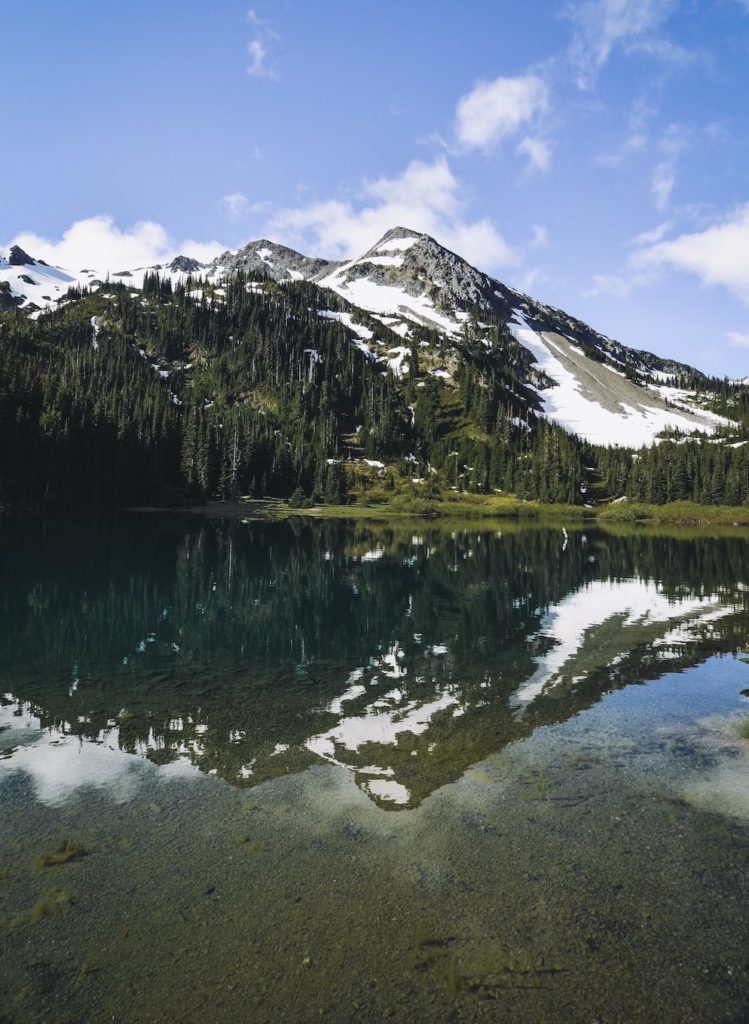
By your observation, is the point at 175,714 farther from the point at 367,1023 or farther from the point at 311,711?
the point at 367,1023

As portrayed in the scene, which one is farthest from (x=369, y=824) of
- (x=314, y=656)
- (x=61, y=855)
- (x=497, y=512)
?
(x=497, y=512)

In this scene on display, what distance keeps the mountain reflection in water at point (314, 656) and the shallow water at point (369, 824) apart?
0.51 feet

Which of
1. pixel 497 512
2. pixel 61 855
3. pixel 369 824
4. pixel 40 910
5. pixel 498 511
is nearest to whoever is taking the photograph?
pixel 40 910

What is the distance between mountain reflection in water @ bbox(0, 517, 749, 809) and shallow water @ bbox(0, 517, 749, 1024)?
0.16 m

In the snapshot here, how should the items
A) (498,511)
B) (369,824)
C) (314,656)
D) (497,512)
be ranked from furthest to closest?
(498,511)
(497,512)
(314,656)
(369,824)

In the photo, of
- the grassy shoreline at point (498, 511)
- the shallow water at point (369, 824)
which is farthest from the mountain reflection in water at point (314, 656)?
the grassy shoreline at point (498, 511)

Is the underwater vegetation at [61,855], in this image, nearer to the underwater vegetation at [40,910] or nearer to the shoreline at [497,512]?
the underwater vegetation at [40,910]

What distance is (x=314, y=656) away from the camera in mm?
26203

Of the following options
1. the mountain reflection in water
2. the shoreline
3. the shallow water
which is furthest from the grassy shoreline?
the shallow water

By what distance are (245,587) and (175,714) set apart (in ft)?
86.9

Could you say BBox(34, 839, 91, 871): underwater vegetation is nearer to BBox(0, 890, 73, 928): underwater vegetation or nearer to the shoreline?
BBox(0, 890, 73, 928): underwater vegetation

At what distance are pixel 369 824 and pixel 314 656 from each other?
14.5m

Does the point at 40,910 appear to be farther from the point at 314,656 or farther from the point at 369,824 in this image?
the point at 314,656

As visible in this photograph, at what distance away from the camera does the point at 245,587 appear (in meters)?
44.5
